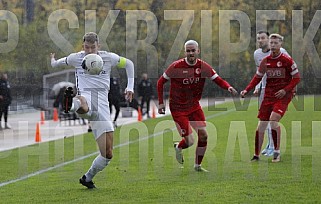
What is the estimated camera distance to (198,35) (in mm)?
37312

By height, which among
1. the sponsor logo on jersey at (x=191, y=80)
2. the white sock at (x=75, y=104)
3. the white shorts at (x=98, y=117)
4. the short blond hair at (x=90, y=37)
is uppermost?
the short blond hair at (x=90, y=37)

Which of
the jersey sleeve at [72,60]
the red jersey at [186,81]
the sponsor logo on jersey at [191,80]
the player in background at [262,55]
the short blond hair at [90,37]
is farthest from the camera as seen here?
the player in background at [262,55]

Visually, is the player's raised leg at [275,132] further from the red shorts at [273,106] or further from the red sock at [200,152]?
the red sock at [200,152]

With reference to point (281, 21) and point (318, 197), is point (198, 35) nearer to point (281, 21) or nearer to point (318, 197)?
point (281, 21)

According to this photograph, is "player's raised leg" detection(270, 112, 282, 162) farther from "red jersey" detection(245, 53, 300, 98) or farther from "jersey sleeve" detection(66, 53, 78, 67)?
→ "jersey sleeve" detection(66, 53, 78, 67)

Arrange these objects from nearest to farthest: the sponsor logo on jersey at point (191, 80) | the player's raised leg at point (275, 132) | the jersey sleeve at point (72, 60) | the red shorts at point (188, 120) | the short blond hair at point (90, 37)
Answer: the short blond hair at point (90, 37) → the jersey sleeve at point (72, 60) → the sponsor logo on jersey at point (191, 80) → the red shorts at point (188, 120) → the player's raised leg at point (275, 132)

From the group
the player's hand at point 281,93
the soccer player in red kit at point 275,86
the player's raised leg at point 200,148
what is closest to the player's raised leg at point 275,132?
the soccer player in red kit at point 275,86

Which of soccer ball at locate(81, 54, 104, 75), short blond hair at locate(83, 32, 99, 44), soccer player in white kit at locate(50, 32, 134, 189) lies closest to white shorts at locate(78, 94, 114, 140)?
soccer player in white kit at locate(50, 32, 134, 189)

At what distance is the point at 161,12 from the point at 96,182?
77.1 ft

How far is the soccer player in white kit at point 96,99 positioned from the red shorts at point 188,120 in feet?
7.19

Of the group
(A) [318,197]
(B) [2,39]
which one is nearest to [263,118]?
(A) [318,197]

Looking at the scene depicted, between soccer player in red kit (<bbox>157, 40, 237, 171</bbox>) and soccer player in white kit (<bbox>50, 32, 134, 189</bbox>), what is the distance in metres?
1.88

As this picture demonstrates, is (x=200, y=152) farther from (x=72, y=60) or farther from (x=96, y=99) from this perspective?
(x=72, y=60)

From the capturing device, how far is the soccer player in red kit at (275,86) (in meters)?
15.4
